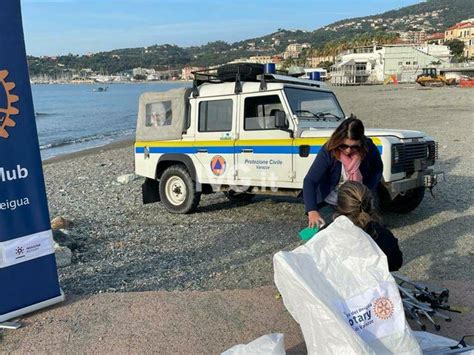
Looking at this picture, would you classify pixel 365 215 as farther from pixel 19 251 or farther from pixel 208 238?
pixel 208 238

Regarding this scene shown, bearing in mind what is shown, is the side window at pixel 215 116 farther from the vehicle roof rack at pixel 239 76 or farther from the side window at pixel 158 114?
the side window at pixel 158 114

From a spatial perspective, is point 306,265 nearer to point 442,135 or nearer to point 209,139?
point 209,139

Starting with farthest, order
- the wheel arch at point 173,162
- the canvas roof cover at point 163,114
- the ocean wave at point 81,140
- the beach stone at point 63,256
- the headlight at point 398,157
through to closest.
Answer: the ocean wave at point 81,140 < the canvas roof cover at point 163,114 < the wheel arch at point 173,162 < the headlight at point 398,157 < the beach stone at point 63,256

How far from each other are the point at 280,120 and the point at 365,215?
13.0 ft

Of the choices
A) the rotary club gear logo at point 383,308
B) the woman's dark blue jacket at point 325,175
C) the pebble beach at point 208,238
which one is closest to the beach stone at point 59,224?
the pebble beach at point 208,238

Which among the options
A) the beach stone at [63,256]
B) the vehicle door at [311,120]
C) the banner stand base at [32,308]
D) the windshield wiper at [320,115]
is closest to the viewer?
the banner stand base at [32,308]

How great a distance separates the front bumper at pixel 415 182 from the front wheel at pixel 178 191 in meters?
3.33

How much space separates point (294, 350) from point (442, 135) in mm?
15915

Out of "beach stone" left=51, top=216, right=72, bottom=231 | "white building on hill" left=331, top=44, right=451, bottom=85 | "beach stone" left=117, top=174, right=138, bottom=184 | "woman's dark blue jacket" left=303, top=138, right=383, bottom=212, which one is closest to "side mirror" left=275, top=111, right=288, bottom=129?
"woman's dark blue jacket" left=303, top=138, right=383, bottom=212

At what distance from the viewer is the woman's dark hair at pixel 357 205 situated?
3.29 m

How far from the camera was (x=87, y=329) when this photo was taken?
4121 mm

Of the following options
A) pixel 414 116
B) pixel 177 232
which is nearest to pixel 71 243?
pixel 177 232

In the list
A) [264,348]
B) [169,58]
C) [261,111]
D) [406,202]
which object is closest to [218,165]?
[261,111]

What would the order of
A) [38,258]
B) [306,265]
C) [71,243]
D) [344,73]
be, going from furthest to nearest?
1. [344,73]
2. [71,243]
3. [38,258]
4. [306,265]
